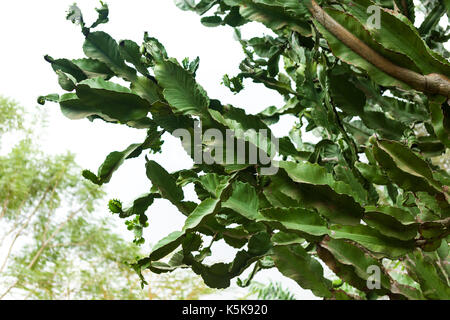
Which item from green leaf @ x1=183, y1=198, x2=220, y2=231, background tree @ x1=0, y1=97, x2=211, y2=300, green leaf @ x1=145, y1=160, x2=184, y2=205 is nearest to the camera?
green leaf @ x1=183, y1=198, x2=220, y2=231

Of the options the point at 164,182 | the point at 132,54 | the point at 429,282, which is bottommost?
the point at 429,282

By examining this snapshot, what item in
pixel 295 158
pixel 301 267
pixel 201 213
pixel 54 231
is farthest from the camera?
pixel 54 231

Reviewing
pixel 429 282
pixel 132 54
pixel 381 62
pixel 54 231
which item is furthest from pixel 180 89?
pixel 54 231

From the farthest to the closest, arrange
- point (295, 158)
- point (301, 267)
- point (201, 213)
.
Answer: point (295, 158)
point (301, 267)
point (201, 213)

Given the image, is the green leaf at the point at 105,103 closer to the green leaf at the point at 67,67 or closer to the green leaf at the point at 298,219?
the green leaf at the point at 67,67

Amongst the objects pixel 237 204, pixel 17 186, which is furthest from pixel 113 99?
pixel 17 186

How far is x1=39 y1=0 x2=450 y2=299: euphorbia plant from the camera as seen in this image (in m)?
0.45

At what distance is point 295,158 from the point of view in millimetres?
645

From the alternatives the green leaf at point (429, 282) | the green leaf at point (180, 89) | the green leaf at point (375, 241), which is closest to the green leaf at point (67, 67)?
the green leaf at point (180, 89)

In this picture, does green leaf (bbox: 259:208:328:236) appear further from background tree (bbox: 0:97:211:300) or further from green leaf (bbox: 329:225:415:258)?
background tree (bbox: 0:97:211:300)

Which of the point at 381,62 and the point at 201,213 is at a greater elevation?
the point at 381,62

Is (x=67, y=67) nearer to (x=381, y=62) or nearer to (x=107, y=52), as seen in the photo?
(x=107, y=52)

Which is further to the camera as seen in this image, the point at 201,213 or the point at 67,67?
the point at 67,67

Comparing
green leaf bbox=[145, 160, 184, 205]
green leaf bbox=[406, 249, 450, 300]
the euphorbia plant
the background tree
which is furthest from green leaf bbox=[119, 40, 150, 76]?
the background tree
